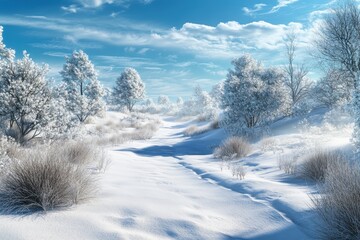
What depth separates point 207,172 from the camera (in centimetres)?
819

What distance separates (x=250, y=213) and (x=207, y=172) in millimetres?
3705

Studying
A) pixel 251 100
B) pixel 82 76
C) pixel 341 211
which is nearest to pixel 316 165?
pixel 341 211

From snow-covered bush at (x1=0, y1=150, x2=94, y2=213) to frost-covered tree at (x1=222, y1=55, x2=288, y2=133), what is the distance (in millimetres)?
14999

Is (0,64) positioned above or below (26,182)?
above

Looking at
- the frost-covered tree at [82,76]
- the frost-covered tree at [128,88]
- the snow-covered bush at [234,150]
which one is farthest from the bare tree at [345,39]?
the frost-covered tree at [128,88]

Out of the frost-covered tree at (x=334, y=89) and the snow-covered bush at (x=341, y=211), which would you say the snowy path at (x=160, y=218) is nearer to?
the snow-covered bush at (x=341, y=211)

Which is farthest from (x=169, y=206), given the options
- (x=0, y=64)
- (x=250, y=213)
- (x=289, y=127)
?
(x=289, y=127)

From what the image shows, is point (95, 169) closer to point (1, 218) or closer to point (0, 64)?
point (1, 218)

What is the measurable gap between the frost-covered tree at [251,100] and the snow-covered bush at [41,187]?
14999 millimetres

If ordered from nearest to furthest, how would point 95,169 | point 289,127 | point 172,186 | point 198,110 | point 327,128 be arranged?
point 172,186, point 95,169, point 327,128, point 289,127, point 198,110

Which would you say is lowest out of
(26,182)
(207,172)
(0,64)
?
(207,172)

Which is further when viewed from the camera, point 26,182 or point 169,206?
point 169,206

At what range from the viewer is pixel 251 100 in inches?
751

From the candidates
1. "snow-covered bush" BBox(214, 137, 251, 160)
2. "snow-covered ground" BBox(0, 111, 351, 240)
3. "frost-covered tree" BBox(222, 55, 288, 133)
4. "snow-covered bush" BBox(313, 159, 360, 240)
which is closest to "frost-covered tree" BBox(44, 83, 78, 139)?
"snow-covered bush" BBox(214, 137, 251, 160)
